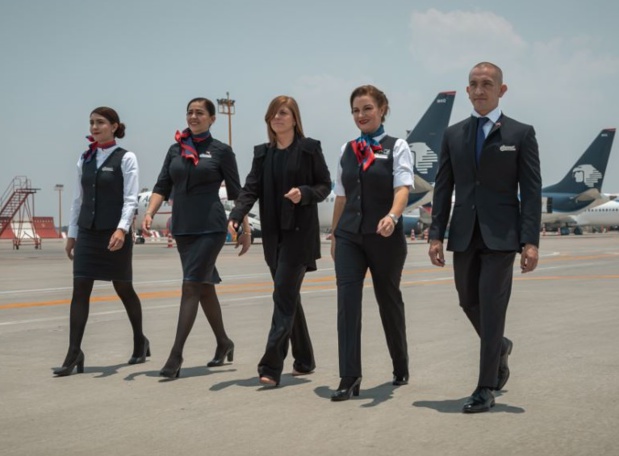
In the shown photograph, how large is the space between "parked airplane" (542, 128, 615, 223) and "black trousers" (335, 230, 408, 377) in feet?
211

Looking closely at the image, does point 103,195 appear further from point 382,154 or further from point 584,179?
point 584,179

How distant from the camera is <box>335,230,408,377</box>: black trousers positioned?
5.23 metres

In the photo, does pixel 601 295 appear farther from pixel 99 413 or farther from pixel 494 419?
pixel 99 413

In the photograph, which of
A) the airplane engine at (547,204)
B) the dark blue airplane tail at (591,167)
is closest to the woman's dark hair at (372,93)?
the airplane engine at (547,204)

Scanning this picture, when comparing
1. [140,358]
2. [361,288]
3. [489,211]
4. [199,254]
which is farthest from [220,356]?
[489,211]

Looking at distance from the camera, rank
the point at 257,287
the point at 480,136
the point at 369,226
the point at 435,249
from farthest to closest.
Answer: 1. the point at 257,287
2. the point at 369,226
3. the point at 435,249
4. the point at 480,136

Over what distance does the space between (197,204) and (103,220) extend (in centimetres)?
80

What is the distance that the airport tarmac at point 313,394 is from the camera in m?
3.94

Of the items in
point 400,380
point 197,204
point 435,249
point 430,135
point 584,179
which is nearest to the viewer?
point 435,249

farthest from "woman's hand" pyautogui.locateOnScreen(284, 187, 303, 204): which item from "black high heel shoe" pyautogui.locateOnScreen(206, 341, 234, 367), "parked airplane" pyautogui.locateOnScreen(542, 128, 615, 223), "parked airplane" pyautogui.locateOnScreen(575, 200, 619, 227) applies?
"parked airplane" pyautogui.locateOnScreen(575, 200, 619, 227)

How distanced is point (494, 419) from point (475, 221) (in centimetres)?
117

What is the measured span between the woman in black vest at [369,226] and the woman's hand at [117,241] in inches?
66.9

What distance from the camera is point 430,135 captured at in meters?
49.5

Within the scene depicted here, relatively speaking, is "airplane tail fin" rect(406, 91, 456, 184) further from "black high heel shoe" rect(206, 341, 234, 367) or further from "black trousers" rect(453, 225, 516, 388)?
"black trousers" rect(453, 225, 516, 388)
